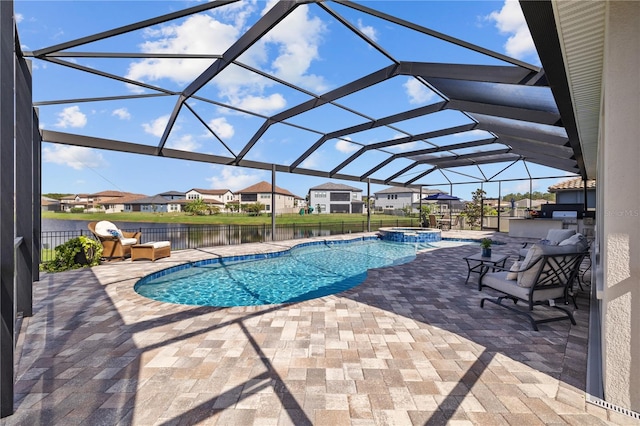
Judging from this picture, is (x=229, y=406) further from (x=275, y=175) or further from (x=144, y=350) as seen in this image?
(x=275, y=175)

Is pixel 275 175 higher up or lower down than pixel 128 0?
lower down

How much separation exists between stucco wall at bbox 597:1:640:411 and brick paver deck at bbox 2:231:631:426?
35cm

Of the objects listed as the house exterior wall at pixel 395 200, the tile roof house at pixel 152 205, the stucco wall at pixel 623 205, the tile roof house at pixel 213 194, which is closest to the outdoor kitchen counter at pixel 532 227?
the stucco wall at pixel 623 205

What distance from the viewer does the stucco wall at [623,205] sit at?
6.30 ft

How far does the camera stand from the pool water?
5.57m

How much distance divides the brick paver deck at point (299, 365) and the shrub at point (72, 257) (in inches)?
103

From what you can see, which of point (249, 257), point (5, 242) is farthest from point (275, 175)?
point (5, 242)

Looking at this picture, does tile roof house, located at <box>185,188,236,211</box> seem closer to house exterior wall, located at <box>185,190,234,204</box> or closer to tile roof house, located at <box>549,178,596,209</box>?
house exterior wall, located at <box>185,190,234,204</box>

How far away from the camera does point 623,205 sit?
1967mm

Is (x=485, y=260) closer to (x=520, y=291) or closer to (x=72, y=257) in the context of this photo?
(x=520, y=291)

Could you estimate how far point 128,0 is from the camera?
165 inches

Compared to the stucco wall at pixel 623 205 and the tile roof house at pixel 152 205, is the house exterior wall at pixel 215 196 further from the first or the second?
the stucco wall at pixel 623 205

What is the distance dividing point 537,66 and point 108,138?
9430mm

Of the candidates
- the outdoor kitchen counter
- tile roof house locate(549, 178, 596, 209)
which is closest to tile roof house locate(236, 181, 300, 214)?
tile roof house locate(549, 178, 596, 209)
